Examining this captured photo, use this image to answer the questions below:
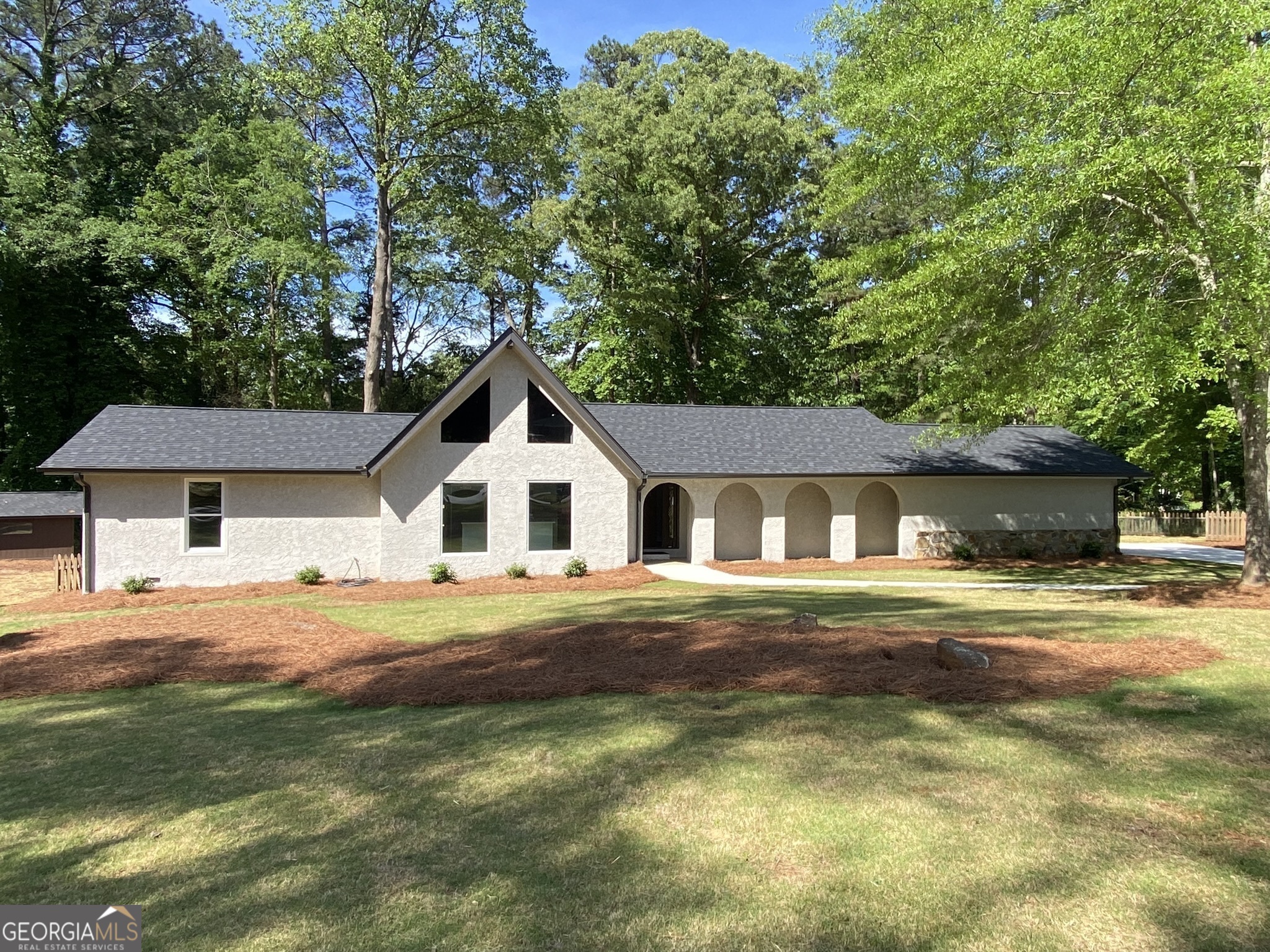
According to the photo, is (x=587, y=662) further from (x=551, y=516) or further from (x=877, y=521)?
(x=877, y=521)

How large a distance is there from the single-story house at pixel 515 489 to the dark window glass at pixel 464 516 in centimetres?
5

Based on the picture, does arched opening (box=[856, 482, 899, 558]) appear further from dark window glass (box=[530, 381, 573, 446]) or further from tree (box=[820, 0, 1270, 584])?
dark window glass (box=[530, 381, 573, 446])

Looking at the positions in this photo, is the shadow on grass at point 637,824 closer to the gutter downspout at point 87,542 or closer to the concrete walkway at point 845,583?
the concrete walkway at point 845,583

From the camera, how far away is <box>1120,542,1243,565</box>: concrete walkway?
23880mm

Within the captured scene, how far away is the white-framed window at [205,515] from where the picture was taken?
18359mm

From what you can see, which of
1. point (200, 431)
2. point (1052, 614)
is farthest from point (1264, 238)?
point (200, 431)

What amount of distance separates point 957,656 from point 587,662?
441 cm

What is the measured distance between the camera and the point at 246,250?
94.1 feet

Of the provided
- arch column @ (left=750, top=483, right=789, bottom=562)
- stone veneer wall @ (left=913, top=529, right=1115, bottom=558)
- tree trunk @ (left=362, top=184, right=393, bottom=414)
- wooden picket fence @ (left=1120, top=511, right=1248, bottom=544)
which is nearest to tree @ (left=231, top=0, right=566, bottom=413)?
tree trunk @ (left=362, top=184, right=393, bottom=414)

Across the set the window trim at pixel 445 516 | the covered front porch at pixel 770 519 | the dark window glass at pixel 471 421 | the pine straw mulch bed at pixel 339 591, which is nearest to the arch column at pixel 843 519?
the covered front porch at pixel 770 519

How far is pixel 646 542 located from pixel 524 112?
15052mm

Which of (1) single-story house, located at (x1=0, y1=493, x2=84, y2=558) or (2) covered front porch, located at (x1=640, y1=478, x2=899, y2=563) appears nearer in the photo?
(2) covered front porch, located at (x1=640, y1=478, x2=899, y2=563)

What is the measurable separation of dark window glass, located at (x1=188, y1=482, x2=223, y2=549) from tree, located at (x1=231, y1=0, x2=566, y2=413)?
25.3ft

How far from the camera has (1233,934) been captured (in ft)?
11.9
